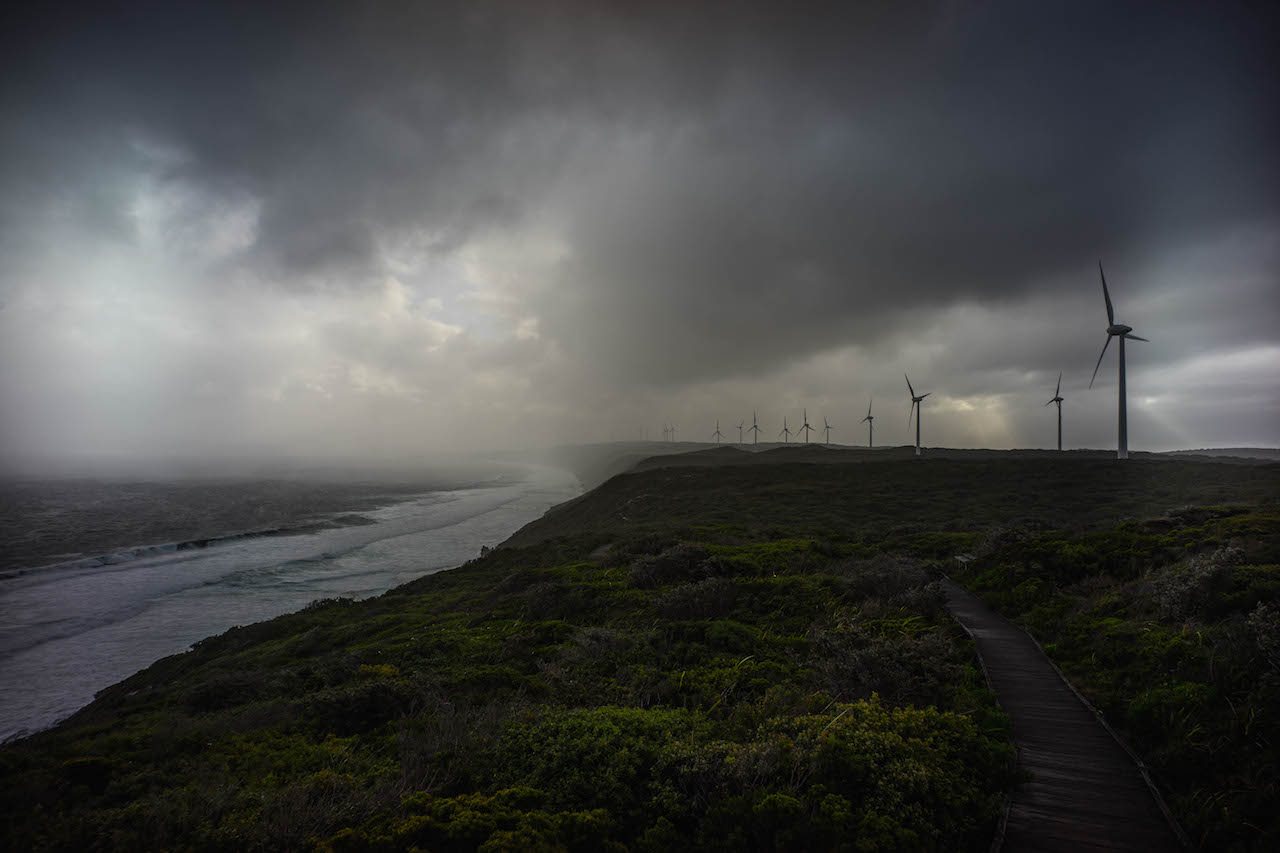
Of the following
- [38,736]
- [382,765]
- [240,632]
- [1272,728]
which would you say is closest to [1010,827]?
[1272,728]

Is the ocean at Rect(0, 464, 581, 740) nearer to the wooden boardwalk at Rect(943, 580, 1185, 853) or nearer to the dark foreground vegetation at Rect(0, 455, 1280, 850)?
the dark foreground vegetation at Rect(0, 455, 1280, 850)

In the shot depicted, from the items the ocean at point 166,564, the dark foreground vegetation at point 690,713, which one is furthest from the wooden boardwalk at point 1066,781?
the ocean at point 166,564

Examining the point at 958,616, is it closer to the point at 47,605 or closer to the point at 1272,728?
the point at 1272,728

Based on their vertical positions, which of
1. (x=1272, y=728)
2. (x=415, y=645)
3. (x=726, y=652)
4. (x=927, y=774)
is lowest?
(x=415, y=645)

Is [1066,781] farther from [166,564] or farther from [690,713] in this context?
[166,564]

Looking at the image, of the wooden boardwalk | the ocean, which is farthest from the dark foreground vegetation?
the ocean
